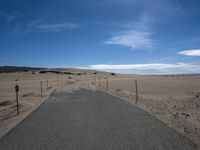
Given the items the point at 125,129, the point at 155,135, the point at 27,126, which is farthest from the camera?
the point at 27,126

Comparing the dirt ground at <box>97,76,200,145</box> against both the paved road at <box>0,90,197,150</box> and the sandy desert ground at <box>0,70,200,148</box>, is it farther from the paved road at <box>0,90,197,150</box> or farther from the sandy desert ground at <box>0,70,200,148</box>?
the paved road at <box>0,90,197,150</box>

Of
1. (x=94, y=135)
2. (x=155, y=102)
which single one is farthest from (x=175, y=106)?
(x=94, y=135)

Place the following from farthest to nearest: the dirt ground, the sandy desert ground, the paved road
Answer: the sandy desert ground, the dirt ground, the paved road

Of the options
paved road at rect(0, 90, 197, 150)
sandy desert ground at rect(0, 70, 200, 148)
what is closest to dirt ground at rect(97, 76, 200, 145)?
sandy desert ground at rect(0, 70, 200, 148)

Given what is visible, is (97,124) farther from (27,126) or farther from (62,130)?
(27,126)

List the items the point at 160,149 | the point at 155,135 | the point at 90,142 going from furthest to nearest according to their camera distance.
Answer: the point at 155,135 < the point at 90,142 < the point at 160,149

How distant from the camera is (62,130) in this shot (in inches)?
347

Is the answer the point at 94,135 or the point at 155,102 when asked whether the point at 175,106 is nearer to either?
the point at 155,102

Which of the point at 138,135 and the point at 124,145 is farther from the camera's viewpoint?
the point at 138,135

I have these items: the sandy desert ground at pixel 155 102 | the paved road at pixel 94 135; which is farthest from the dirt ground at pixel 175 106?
the paved road at pixel 94 135

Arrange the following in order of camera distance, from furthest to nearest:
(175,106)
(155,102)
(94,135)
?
1. (155,102)
2. (175,106)
3. (94,135)

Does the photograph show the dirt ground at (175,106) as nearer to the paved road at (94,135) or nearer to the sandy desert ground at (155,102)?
the sandy desert ground at (155,102)

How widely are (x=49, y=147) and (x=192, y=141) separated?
4001 mm

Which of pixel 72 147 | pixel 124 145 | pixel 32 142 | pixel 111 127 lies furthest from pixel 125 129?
pixel 32 142
